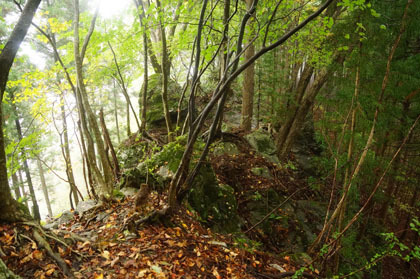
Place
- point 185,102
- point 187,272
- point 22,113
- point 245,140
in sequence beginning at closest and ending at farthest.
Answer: point 187,272 → point 245,140 → point 185,102 → point 22,113

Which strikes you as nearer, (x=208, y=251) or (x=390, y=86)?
(x=208, y=251)

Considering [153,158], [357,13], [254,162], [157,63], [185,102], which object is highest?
[157,63]

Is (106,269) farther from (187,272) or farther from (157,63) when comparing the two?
(157,63)

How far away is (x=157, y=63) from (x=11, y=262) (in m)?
10.6

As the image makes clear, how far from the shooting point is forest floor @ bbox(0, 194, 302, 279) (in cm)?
240

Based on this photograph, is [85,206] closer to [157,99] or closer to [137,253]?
[137,253]

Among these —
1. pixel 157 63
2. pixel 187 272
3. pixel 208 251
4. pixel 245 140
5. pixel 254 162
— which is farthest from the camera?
pixel 157 63

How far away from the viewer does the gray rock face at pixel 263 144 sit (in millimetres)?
8326

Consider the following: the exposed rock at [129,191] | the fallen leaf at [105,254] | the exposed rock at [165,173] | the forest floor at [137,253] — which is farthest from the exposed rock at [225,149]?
the fallen leaf at [105,254]

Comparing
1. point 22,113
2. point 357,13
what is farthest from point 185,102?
point 22,113

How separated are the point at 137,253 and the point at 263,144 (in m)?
6.55

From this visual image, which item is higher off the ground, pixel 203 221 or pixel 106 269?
pixel 106 269

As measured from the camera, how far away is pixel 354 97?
13.5 ft

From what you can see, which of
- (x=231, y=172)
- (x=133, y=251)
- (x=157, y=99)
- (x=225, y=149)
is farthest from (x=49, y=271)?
(x=157, y=99)
